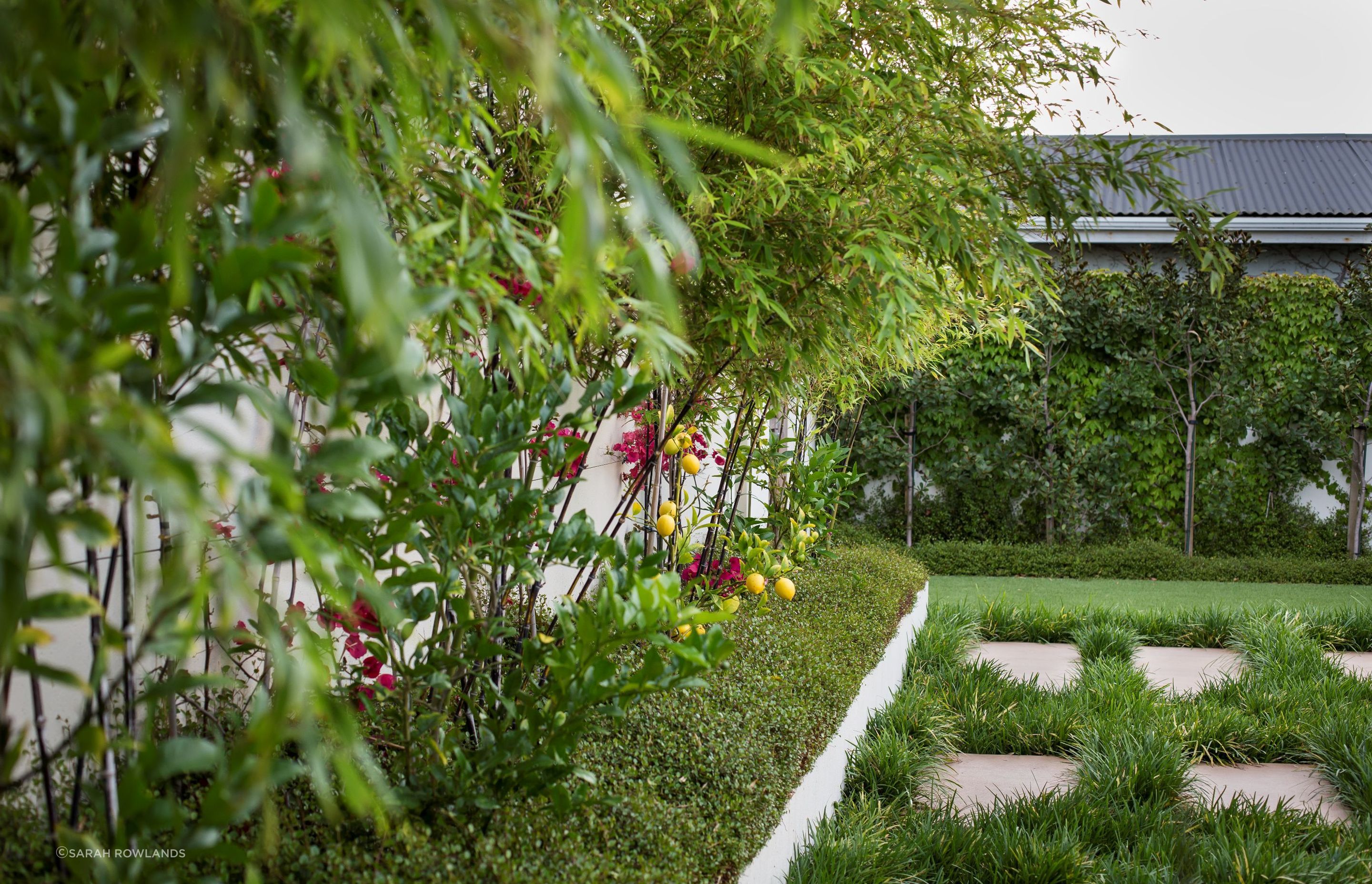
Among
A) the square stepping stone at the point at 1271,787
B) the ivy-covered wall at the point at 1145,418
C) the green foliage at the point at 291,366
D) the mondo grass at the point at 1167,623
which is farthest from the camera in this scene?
the ivy-covered wall at the point at 1145,418

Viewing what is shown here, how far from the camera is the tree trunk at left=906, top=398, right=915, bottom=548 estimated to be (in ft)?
27.2

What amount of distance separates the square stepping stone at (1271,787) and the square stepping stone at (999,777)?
0.43 meters

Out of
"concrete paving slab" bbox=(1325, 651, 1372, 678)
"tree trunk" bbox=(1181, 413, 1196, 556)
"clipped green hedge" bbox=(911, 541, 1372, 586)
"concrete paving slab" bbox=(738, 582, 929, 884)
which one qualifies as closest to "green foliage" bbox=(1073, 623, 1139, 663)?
"concrete paving slab" bbox=(1325, 651, 1372, 678)

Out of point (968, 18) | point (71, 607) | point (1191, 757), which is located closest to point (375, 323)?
point (71, 607)

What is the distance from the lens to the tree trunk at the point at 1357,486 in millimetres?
7395

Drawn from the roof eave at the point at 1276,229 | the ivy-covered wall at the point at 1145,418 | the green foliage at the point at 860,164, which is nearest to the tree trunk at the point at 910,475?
the ivy-covered wall at the point at 1145,418

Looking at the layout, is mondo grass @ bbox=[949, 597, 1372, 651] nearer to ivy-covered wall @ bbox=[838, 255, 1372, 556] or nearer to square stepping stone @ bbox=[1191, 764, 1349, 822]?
square stepping stone @ bbox=[1191, 764, 1349, 822]

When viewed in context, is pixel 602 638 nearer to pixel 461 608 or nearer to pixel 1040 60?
pixel 461 608

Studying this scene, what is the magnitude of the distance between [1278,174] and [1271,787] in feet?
28.8

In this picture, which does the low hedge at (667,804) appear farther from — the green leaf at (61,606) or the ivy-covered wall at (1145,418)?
the ivy-covered wall at (1145,418)

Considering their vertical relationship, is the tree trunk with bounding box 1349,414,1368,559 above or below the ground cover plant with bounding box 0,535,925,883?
above

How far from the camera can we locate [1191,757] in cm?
326

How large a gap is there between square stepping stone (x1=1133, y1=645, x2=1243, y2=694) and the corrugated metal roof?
450 cm

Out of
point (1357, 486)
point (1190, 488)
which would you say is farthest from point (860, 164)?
point (1357, 486)
